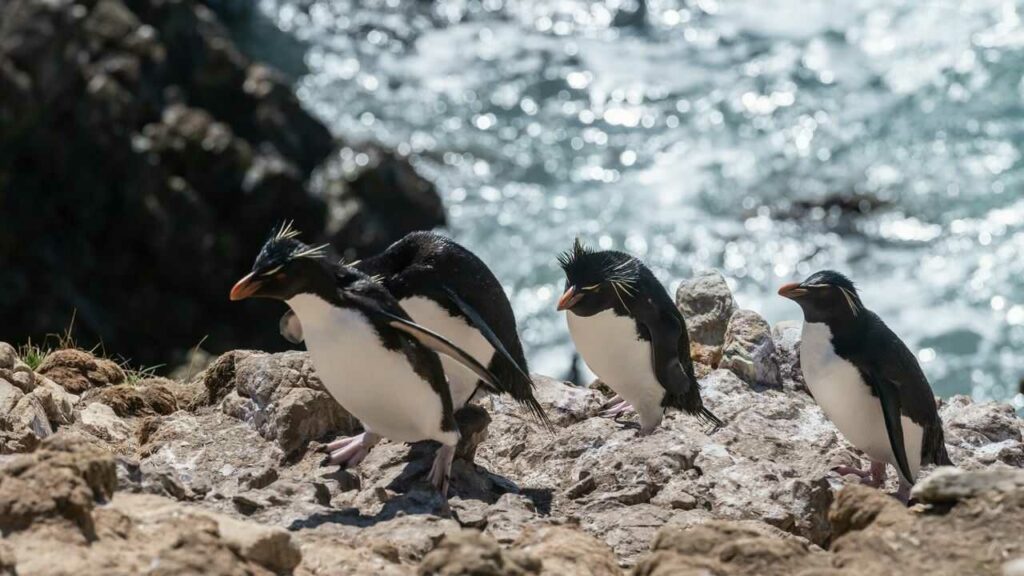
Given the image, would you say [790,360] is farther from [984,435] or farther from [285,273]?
[285,273]

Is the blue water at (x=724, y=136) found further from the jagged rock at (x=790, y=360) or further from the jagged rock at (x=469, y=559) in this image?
the jagged rock at (x=469, y=559)

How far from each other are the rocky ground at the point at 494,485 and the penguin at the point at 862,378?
0.98ft

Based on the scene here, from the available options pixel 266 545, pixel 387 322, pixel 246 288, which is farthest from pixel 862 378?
pixel 266 545

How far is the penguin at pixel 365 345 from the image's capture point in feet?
18.3

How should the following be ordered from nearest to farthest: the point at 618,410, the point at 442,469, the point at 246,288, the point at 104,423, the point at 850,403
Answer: the point at 246,288 < the point at 442,469 < the point at 850,403 < the point at 104,423 < the point at 618,410

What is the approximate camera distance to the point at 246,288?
5.45 metres

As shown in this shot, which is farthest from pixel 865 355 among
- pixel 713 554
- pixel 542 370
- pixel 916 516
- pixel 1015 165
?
pixel 1015 165

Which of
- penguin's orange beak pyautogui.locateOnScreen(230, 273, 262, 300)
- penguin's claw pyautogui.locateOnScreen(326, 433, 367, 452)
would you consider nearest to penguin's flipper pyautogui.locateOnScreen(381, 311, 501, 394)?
penguin's orange beak pyautogui.locateOnScreen(230, 273, 262, 300)

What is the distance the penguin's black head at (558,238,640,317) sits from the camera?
7.08 metres

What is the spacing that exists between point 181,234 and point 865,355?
44.0 ft

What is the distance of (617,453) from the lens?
6.40 meters

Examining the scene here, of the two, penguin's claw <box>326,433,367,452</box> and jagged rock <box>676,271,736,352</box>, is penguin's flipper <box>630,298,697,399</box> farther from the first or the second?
penguin's claw <box>326,433,367,452</box>

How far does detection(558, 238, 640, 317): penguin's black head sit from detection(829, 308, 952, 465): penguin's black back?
117cm

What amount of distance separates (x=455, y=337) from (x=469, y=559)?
2816 mm
